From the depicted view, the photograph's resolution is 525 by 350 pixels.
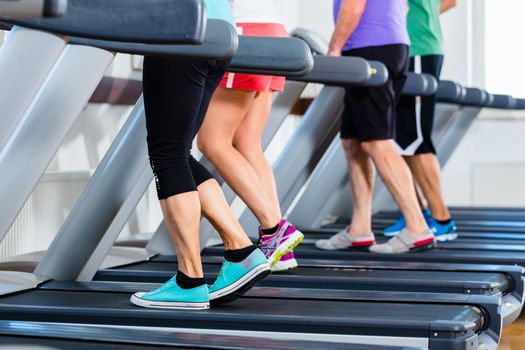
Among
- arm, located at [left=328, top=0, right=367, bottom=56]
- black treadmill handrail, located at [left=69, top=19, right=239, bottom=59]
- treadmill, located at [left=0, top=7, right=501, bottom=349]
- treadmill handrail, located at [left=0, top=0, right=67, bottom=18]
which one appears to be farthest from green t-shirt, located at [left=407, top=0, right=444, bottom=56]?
treadmill handrail, located at [left=0, top=0, right=67, bottom=18]

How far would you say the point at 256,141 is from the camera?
3.19 meters

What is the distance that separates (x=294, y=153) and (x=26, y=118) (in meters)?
1.97

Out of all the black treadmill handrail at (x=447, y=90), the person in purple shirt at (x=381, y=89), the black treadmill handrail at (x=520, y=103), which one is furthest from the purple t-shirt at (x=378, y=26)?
the black treadmill handrail at (x=520, y=103)

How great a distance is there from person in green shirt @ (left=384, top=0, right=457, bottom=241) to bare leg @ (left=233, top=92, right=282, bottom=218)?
122cm

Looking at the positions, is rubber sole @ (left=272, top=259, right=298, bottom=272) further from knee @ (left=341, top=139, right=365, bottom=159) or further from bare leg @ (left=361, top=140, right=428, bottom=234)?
knee @ (left=341, top=139, right=365, bottom=159)

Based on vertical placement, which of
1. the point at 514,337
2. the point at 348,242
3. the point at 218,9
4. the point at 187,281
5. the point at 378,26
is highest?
the point at 218,9

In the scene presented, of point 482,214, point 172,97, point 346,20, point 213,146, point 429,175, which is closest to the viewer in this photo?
point 172,97

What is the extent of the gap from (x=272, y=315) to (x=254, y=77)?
2.73 feet

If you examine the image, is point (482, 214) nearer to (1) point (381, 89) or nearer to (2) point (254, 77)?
(1) point (381, 89)

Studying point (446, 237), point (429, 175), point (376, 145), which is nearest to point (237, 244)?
point (376, 145)

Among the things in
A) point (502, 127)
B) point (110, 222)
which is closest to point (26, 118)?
point (110, 222)

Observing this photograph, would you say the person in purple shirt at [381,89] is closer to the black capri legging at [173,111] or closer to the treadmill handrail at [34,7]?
the black capri legging at [173,111]

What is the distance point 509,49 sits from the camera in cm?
751

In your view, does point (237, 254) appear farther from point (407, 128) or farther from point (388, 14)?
point (407, 128)
